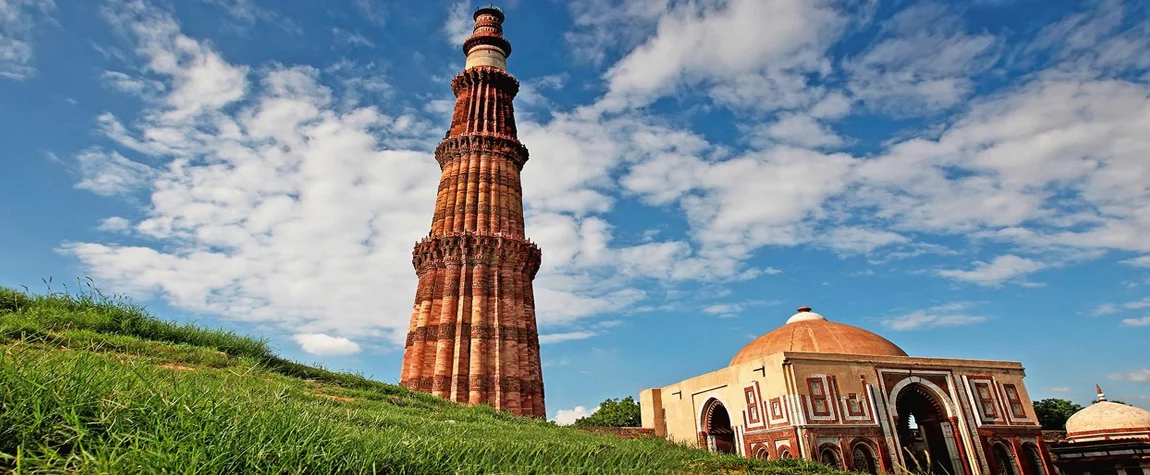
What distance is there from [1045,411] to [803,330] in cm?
2880

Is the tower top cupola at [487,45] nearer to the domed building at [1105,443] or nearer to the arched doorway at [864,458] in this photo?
the arched doorway at [864,458]

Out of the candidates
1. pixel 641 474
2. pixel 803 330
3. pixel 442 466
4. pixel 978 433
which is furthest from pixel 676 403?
pixel 442 466

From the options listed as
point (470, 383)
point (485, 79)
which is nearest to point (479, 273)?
point (470, 383)

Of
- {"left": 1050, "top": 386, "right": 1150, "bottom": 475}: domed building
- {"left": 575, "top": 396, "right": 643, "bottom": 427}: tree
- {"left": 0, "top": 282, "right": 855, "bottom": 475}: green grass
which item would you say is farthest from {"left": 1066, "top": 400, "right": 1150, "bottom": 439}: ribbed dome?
{"left": 0, "top": 282, "right": 855, "bottom": 475}: green grass

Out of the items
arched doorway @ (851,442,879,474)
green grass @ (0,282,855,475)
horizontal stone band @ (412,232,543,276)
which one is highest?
horizontal stone band @ (412,232,543,276)

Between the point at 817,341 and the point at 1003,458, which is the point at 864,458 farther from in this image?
the point at 1003,458

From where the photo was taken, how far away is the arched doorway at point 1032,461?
19375 millimetres

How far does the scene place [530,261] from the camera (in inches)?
973

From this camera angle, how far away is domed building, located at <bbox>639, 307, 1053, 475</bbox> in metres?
17.3

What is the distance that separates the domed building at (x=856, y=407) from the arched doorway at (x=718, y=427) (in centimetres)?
4

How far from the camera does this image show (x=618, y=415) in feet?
130

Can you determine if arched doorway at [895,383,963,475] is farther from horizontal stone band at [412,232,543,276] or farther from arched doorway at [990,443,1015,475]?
horizontal stone band at [412,232,543,276]

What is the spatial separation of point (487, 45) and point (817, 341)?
2033 centimetres

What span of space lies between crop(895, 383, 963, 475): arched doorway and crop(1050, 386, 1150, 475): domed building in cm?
544
